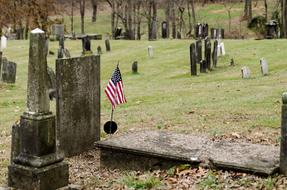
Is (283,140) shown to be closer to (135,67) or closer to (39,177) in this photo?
(39,177)

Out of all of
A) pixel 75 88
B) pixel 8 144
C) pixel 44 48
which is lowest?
pixel 8 144

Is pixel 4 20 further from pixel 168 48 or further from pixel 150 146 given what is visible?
pixel 150 146

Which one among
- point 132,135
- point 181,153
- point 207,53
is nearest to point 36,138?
point 181,153

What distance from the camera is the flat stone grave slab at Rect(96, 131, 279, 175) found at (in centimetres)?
784

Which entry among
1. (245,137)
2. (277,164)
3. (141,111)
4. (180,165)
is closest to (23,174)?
(180,165)

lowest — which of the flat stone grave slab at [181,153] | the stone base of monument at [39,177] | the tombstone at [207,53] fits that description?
the stone base of monument at [39,177]

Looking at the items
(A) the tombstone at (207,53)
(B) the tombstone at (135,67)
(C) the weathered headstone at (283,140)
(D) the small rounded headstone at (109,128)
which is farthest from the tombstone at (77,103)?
(B) the tombstone at (135,67)

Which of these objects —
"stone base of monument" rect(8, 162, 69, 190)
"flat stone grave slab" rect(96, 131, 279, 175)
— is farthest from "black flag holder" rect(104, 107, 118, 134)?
"stone base of monument" rect(8, 162, 69, 190)

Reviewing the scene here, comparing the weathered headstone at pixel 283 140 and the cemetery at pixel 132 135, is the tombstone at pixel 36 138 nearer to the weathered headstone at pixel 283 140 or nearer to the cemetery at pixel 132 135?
the cemetery at pixel 132 135

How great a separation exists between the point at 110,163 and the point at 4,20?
4378 centimetres

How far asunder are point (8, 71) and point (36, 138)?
52.1 ft

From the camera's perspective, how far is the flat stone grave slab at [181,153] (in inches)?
309

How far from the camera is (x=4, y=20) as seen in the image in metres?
50.5

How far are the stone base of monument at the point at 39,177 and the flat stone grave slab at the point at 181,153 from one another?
1080mm
